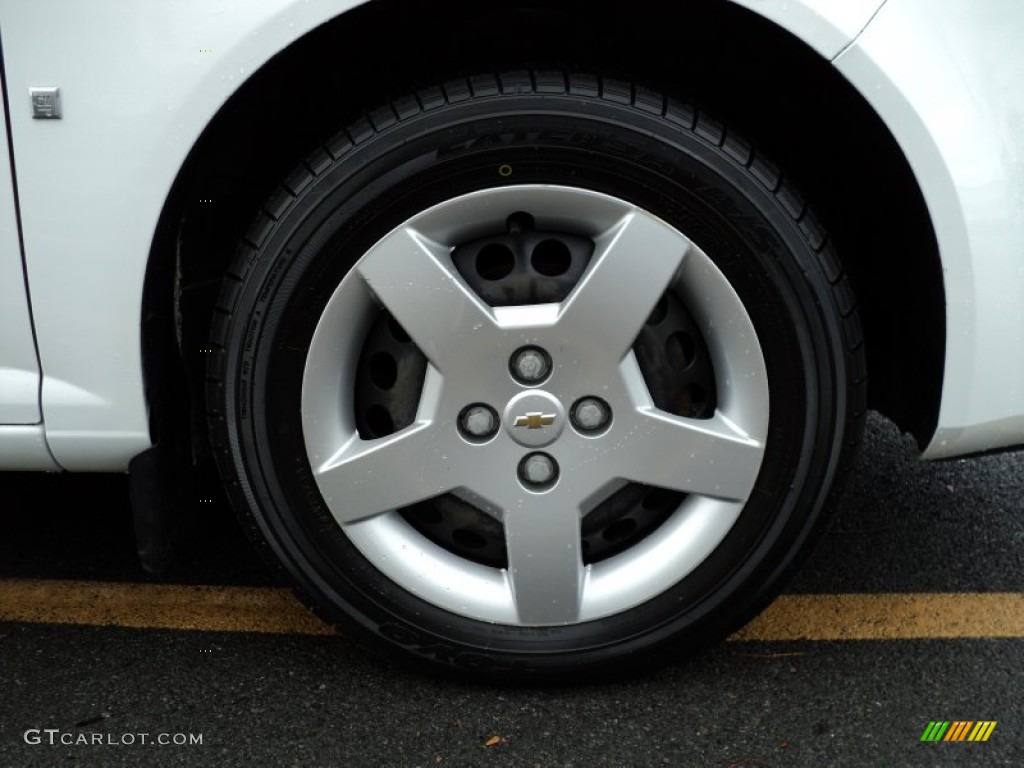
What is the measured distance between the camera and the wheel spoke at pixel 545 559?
4.83 ft

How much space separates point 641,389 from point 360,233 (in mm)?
444

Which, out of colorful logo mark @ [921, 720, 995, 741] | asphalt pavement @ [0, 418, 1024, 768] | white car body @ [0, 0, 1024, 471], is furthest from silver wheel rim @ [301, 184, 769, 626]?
colorful logo mark @ [921, 720, 995, 741]

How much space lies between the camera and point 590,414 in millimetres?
1441

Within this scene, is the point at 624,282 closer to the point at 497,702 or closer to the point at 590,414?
the point at 590,414

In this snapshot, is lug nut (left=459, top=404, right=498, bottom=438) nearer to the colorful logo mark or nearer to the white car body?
the white car body

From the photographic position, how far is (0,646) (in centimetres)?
169

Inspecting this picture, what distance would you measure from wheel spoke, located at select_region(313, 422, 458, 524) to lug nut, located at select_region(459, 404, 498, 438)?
4cm

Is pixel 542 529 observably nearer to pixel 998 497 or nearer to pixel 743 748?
pixel 743 748

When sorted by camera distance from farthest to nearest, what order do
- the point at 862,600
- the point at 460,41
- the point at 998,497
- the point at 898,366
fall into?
the point at 998,497
the point at 862,600
the point at 898,366
the point at 460,41

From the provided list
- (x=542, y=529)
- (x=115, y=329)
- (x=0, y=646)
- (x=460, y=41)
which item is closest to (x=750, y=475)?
(x=542, y=529)

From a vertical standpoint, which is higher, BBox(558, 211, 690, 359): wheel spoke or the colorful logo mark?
BBox(558, 211, 690, 359): wheel spoke

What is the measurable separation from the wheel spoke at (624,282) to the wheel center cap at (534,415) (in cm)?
10
